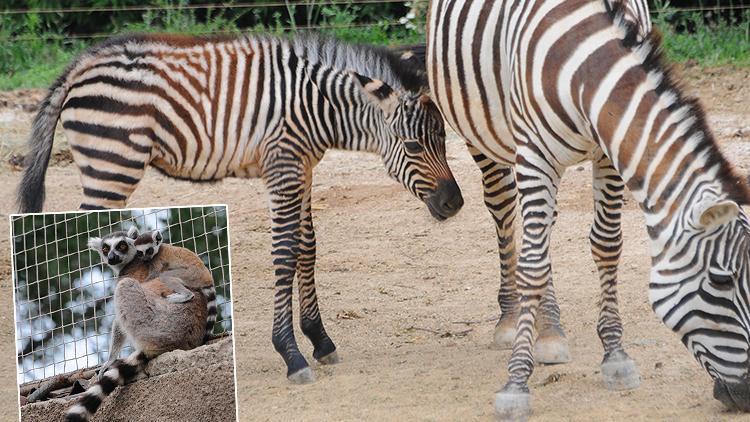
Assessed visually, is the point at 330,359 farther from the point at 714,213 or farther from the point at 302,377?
the point at 714,213

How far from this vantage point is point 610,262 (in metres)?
6.26

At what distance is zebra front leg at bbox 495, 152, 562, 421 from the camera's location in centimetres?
555

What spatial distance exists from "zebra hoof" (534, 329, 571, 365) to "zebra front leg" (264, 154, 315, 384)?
4.64 feet

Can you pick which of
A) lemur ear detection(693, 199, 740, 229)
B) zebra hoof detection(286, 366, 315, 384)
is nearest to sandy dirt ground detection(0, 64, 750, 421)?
zebra hoof detection(286, 366, 315, 384)

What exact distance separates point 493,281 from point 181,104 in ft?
10.2

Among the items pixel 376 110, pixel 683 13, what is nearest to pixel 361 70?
pixel 376 110

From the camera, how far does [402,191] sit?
34.3 feet

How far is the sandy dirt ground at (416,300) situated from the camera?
600 centimetres

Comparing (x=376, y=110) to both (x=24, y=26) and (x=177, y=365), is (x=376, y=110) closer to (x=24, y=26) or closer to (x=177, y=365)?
(x=177, y=365)

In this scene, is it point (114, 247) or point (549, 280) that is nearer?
point (114, 247)

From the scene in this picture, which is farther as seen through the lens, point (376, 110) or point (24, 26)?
point (24, 26)

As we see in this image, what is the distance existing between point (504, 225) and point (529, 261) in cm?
161

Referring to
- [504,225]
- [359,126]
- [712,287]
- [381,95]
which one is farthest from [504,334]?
[712,287]

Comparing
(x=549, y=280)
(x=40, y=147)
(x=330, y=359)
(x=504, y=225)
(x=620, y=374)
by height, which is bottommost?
(x=330, y=359)
